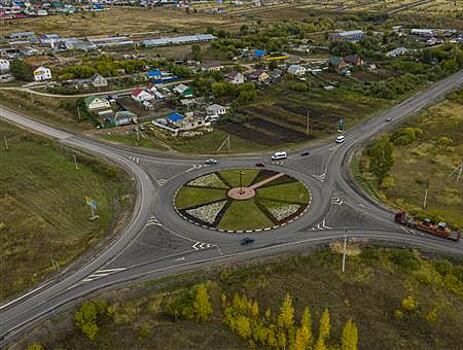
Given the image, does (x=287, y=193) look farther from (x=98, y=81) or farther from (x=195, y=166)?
(x=98, y=81)

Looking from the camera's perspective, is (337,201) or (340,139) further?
(340,139)

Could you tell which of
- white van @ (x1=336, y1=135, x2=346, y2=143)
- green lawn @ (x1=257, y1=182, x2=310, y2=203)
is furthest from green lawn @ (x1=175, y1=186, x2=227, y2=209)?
white van @ (x1=336, y1=135, x2=346, y2=143)

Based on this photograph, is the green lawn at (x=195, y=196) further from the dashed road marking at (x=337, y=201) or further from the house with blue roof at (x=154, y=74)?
the house with blue roof at (x=154, y=74)

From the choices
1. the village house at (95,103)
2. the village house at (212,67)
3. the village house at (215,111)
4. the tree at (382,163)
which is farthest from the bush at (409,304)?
the village house at (212,67)

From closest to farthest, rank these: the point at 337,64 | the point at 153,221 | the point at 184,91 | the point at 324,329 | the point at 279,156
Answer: the point at 324,329, the point at 153,221, the point at 279,156, the point at 184,91, the point at 337,64

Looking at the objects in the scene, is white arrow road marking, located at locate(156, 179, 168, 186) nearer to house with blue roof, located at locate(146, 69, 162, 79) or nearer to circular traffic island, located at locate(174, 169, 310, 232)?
circular traffic island, located at locate(174, 169, 310, 232)

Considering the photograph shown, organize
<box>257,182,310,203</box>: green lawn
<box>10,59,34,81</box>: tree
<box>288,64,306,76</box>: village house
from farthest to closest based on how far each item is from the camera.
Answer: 1. <box>288,64,306,76</box>: village house
2. <box>10,59,34,81</box>: tree
3. <box>257,182,310,203</box>: green lawn

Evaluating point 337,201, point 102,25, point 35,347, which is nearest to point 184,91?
point 337,201

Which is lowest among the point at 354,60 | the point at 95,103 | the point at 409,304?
the point at 409,304
